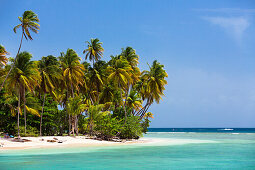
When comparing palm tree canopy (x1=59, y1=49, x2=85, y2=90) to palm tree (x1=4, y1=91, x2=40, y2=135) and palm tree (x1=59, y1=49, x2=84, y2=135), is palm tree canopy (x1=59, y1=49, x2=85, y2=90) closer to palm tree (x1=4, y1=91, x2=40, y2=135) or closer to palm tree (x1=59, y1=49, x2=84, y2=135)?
palm tree (x1=59, y1=49, x2=84, y2=135)

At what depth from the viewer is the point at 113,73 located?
35.2m

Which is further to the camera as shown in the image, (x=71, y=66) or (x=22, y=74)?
(x=71, y=66)

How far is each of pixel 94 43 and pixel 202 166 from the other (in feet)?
94.7

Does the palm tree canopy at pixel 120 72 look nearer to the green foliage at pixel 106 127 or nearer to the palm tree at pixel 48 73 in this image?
the green foliage at pixel 106 127

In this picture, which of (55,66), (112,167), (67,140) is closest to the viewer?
(112,167)

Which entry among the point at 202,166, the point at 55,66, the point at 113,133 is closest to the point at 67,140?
the point at 113,133

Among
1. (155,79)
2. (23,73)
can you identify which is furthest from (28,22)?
(155,79)

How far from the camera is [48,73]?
3266 cm

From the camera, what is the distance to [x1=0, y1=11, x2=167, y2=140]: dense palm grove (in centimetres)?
2688

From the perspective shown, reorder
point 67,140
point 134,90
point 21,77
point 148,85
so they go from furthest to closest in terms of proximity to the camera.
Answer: point 134,90, point 148,85, point 67,140, point 21,77

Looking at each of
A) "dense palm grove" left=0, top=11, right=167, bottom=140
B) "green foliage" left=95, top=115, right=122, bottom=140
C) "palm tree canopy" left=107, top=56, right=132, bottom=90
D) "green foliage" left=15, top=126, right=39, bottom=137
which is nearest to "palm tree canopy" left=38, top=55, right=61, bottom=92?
"dense palm grove" left=0, top=11, right=167, bottom=140

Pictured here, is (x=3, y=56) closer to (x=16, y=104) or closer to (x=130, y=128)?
(x=16, y=104)

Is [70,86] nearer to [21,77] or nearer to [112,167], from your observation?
[21,77]

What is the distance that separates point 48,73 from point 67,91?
3.38m
